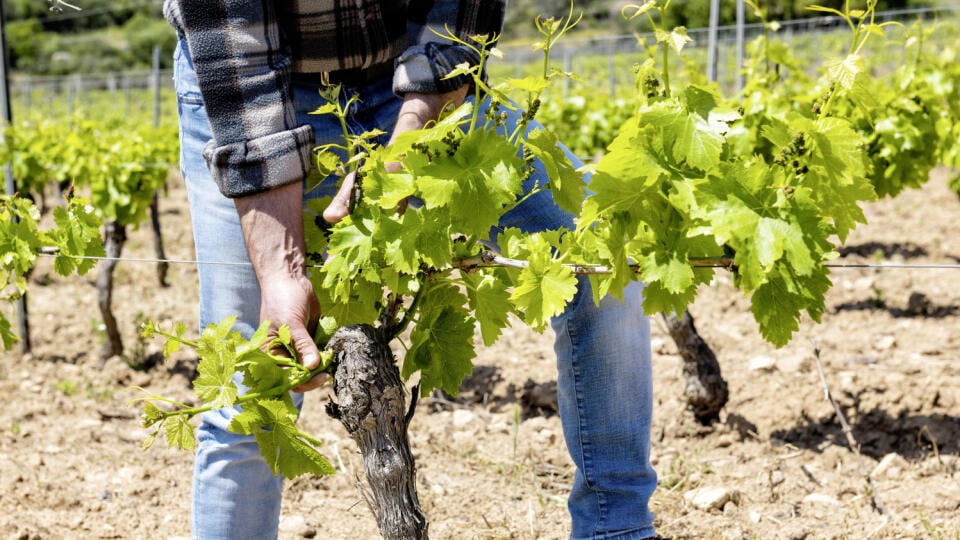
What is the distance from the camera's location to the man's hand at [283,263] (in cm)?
164

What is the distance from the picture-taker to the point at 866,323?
479cm

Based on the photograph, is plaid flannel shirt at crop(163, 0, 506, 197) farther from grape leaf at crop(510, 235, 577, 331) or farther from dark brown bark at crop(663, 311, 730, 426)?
dark brown bark at crop(663, 311, 730, 426)

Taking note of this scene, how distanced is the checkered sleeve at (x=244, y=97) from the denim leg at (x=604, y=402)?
0.55 metres

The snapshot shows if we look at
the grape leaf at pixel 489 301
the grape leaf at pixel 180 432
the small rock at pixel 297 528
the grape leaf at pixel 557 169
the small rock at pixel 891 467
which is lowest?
the small rock at pixel 297 528

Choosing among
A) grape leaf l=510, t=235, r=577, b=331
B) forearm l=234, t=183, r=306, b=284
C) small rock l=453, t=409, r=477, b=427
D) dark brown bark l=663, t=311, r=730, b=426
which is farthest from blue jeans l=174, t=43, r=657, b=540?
small rock l=453, t=409, r=477, b=427

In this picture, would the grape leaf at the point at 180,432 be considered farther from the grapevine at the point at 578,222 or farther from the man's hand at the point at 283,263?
the man's hand at the point at 283,263

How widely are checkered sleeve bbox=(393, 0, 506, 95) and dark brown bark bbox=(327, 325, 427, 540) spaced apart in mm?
493

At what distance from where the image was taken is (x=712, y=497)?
2.88m

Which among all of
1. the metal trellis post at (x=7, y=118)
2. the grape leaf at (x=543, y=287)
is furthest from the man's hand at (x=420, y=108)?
the metal trellis post at (x=7, y=118)

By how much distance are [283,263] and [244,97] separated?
0.32 meters

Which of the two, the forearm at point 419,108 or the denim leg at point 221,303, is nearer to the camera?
the forearm at point 419,108

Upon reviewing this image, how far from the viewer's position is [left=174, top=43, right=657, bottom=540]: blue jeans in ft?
6.41

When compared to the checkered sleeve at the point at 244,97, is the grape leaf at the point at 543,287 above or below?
below

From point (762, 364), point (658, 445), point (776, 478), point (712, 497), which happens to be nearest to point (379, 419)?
point (712, 497)
